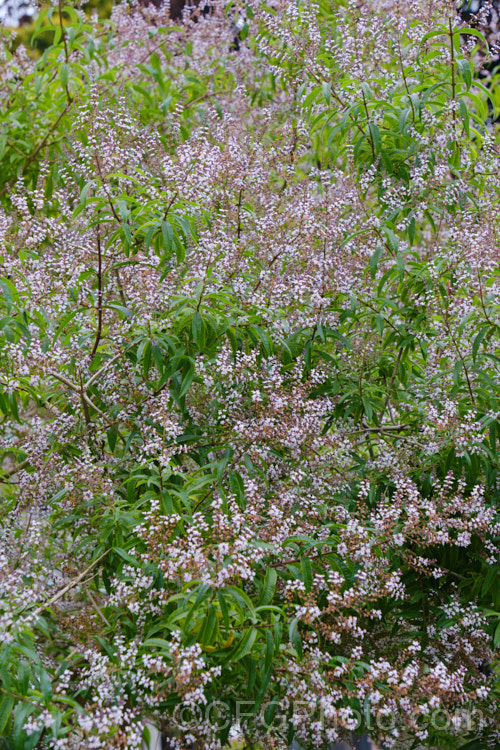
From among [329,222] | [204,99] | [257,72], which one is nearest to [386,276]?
[329,222]

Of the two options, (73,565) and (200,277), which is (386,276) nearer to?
(200,277)

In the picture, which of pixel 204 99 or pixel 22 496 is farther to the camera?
pixel 204 99

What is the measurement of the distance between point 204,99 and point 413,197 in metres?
2.81

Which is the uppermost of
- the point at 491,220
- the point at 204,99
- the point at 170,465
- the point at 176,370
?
the point at 204,99

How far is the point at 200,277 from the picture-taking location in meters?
3.66

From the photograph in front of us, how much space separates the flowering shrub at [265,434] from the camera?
3.02 meters

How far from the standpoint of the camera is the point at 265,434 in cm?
345

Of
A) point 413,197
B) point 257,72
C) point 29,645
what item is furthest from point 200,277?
point 257,72

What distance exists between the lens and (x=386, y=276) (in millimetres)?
4098

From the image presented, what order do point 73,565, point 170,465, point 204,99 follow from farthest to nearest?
point 204,99
point 73,565
point 170,465

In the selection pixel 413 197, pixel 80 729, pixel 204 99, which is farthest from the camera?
pixel 204 99

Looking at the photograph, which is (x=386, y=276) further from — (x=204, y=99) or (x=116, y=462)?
(x=204, y=99)

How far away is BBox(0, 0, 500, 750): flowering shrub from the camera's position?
3.02m

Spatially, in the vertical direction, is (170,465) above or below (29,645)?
above
